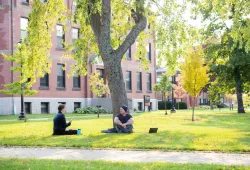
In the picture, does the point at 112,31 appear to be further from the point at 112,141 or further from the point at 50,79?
the point at 50,79

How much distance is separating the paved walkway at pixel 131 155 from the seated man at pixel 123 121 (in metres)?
3.85

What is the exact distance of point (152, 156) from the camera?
8.96 m

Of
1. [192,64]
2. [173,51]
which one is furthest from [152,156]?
[192,64]

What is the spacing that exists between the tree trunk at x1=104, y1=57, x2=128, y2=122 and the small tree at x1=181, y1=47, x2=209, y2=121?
9710 mm

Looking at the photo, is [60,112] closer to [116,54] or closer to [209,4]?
[116,54]

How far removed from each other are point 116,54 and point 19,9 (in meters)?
17.6

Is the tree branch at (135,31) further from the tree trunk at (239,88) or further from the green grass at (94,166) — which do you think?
the tree trunk at (239,88)

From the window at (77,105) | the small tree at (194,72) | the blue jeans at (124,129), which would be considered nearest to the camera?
the blue jeans at (124,129)

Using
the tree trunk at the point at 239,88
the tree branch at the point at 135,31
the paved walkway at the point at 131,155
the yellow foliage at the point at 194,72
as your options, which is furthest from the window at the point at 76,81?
the paved walkway at the point at 131,155

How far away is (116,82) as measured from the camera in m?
14.9

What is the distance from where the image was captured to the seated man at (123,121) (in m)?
13.9

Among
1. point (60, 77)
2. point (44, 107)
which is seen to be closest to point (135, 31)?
point (44, 107)

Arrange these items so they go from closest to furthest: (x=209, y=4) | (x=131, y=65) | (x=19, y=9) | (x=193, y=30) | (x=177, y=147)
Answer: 1. (x=177, y=147)
2. (x=209, y=4)
3. (x=193, y=30)
4. (x=19, y=9)
5. (x=131, y=65)

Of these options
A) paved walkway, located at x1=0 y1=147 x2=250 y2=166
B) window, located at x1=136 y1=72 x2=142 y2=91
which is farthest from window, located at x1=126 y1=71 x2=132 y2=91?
paved walkway, located at x1=0 y1=147 x2=250 y2=166
